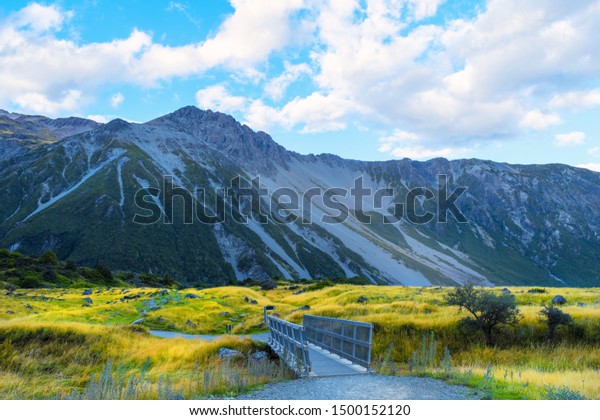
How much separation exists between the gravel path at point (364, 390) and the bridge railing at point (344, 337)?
1.85 m

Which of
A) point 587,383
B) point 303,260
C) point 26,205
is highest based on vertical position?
point 26,205

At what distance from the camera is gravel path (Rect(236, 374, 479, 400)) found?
1064 cm

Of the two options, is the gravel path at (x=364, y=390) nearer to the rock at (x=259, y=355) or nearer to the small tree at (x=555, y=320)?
the rock at (x=259, y=355)

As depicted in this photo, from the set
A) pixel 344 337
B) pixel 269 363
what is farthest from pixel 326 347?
pixel 269 363

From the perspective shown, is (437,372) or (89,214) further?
(89,214)

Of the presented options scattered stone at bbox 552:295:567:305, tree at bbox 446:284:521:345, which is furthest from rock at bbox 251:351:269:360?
scattered stone at bbox 552:295:567:305

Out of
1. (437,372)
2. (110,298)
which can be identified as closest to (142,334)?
(437,372)

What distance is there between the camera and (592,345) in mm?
17969

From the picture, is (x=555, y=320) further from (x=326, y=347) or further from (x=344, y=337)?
(x=326, y=347)

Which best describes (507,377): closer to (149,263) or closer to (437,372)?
(437,372)

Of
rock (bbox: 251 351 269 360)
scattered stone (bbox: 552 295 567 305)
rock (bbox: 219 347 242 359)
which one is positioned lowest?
rock (bbox: 251 351 269 360)

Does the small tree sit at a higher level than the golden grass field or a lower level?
higher

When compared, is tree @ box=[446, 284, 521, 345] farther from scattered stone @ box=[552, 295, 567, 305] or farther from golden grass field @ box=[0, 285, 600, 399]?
scattered stone @ box=[552, 295, 567, 305]
